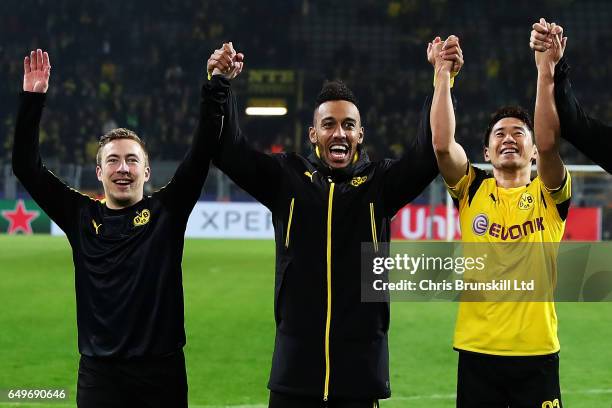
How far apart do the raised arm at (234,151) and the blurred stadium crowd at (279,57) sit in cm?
2094

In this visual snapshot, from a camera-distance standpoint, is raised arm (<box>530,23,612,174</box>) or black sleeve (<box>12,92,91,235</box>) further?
black sleeve (<box>12,92,91,235</box>)

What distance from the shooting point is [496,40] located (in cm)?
2898

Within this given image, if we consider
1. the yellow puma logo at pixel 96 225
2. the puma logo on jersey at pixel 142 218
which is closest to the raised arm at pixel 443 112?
the puma logo on jersey at pixel 142 218

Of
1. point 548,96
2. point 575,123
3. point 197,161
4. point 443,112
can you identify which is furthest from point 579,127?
point 197,161

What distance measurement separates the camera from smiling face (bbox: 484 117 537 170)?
362 centimetres

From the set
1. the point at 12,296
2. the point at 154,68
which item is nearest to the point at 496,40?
the point at 154,68

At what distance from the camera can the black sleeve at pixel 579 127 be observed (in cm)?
287

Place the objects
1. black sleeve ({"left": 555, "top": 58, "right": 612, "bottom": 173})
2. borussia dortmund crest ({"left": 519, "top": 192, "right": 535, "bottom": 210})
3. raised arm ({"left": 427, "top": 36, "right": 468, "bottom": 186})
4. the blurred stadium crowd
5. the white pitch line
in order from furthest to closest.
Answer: the blurred stadium crowd, the white pitch line, borussia dortmund crest ({"left": 519, "top": 192, "right": 535, "bottom": 210}), raised arm ({"left": 427, "top": 36, "right": 468, "bottom": 186}), black sleeve ({"left": 555, "top": 58, "right": 612, "bottom": 173})

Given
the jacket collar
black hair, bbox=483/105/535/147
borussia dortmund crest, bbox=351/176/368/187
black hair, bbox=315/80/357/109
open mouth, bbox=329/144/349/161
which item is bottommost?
borussia dortmund crest, bbox=351/176/368/187

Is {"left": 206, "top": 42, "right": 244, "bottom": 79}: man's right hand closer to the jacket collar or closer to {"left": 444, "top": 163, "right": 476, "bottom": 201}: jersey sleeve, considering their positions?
the jacket collar

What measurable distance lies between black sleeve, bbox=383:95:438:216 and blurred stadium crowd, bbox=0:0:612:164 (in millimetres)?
20937

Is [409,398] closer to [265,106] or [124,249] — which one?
[124,249]

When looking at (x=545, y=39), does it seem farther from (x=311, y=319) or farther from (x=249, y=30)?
(x=249, y=30)
